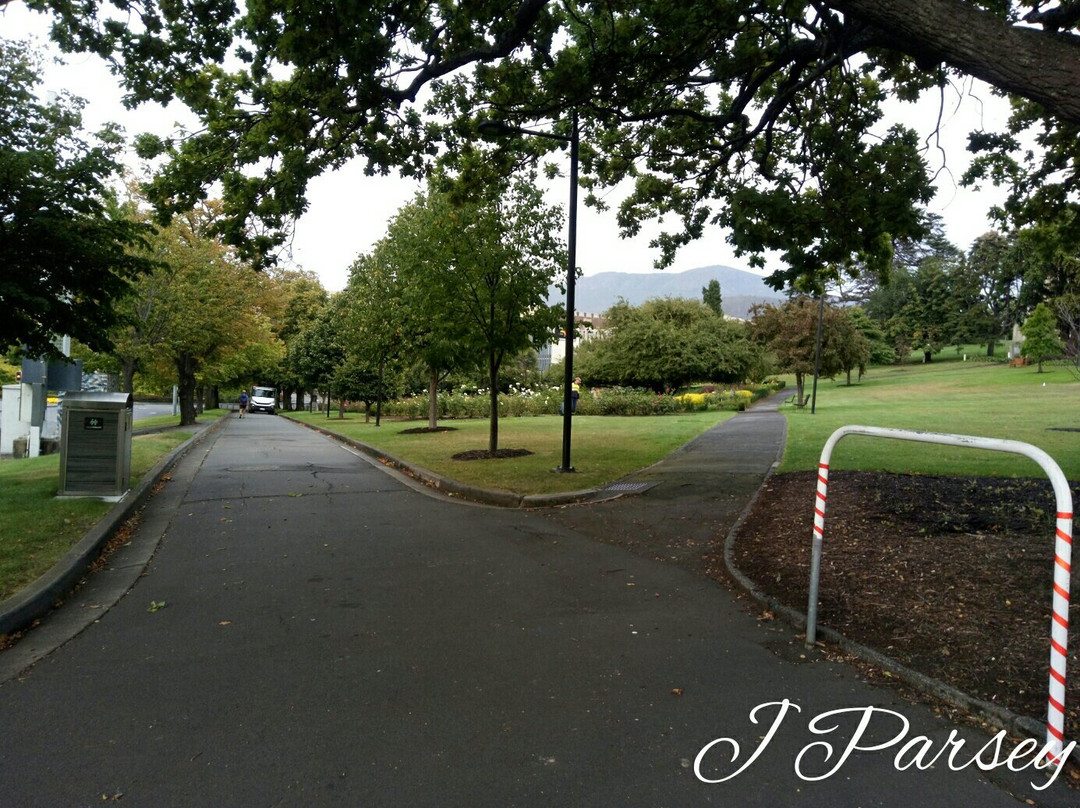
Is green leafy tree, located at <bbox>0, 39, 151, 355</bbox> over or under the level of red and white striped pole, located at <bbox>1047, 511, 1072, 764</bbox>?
over

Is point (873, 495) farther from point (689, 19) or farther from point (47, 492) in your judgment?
point (47, 492)

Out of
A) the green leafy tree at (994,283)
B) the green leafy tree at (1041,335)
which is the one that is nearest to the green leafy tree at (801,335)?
the green leafy tree at (1041,335)

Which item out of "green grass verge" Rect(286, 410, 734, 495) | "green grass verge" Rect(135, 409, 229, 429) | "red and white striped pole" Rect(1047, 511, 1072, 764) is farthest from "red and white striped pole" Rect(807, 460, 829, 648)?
"green grass verge" Rect(135, 409, 229, 429)

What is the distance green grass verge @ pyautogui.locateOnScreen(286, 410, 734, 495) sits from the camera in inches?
462

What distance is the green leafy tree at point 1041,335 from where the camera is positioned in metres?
50.8

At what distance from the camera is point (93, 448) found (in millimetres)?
9570

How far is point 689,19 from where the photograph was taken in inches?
342

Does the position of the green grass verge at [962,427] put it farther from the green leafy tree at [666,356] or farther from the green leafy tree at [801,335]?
the green leafy tree at [666,356]

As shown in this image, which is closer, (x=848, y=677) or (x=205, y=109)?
(x=848, y=677)

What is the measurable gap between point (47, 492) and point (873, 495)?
10.8 m

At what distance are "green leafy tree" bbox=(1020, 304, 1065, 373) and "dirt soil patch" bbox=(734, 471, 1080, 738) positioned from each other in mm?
51813

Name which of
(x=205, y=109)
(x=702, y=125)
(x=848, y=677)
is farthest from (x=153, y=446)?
(x=848, y=677)

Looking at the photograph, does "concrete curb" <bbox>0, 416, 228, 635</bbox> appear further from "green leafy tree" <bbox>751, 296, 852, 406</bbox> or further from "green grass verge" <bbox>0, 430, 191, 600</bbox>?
"green leafy tree" <bbox>751, 296, 852, 406</bbox>

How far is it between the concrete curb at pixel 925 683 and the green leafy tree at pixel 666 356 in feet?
130
